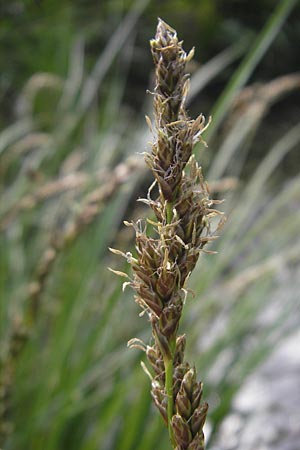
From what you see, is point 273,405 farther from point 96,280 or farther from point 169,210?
point 169,210

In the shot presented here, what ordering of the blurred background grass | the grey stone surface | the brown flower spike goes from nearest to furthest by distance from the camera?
the brown flower spike, the blurred background grass, the grey stone surface

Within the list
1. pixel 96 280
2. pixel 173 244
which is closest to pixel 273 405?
pixel 96 280

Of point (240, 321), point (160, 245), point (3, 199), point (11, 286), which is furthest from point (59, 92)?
point (160, 245)

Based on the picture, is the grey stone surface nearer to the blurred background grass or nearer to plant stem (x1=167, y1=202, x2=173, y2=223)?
the blurred background grass

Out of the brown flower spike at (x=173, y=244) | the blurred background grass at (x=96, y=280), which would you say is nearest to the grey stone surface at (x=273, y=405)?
the blurred background grass at (x=96, y=280)

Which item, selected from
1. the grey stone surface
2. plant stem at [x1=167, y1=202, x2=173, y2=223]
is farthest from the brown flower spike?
the grey stone surface

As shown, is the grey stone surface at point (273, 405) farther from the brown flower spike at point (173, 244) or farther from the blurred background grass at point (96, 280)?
the brown flower spike at point (173, 244)

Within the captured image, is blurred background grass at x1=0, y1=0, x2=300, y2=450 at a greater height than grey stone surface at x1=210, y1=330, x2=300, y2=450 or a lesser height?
greater

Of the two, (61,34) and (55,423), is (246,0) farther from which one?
(55,423)
